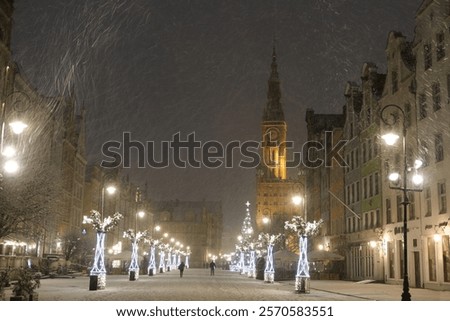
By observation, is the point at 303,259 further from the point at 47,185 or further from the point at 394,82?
the point at 394,82

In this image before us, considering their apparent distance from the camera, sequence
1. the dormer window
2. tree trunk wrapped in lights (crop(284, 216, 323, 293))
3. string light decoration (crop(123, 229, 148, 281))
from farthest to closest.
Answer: string light decoration (crop(123, 229, 148, 281)), the dormer window, tree trunk wrapped in lights (crop(284, 216, 323, 293))

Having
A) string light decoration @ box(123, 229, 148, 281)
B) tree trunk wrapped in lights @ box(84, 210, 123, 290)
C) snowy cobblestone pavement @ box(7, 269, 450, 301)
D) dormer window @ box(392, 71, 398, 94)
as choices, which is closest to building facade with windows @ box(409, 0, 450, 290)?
snowy cobblestone pavement @ box(7, 269, 450, 301)

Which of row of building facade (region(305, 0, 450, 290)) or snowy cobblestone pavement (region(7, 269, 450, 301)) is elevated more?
row of building facade (region(305, 0, 450, 290))

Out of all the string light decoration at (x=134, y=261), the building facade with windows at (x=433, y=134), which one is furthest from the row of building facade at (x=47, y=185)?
the building facade with windows at (x=433, y=134)

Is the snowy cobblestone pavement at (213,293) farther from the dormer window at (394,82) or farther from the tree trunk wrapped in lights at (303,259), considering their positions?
the dormer window at (394,82)

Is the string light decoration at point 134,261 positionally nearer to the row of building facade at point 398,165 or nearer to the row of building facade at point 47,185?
the row of building facade at point 47,185

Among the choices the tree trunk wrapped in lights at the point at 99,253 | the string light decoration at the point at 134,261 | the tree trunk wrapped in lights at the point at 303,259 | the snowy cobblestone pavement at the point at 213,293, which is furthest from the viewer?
the string light decoration at the point at 134,261

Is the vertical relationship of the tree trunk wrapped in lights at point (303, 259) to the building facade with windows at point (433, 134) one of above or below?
below

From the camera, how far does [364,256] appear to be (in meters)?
54.9

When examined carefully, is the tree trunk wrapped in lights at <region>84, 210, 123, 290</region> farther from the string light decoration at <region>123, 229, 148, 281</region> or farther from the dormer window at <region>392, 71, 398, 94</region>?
the dormer window at <region>392, 71, 398, 94</region>

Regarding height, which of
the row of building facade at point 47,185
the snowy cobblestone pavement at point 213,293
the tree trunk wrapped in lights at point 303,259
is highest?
the row of building facade at point 47,185

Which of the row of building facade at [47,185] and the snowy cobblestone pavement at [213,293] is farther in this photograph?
the row of building facade at [47,185]

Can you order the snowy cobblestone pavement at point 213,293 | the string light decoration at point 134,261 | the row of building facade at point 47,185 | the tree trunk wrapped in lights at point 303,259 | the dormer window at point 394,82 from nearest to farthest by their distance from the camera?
the snowy cobblestone pavement at point 213,293 < the tree trunk wrapped in lights at point 303,259 < the row of building facade at point 47,185 < the dormer window at point 394,82 < the string light decoration at point 134,261
